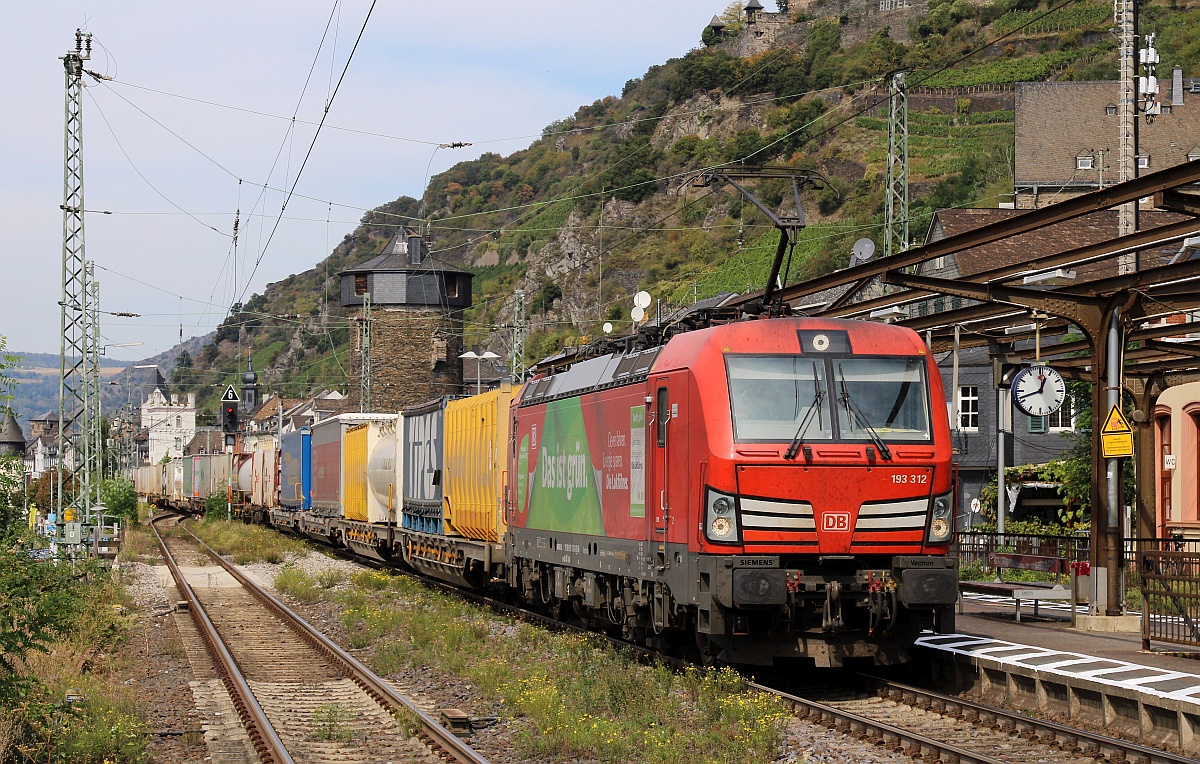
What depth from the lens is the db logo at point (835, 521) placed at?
12.5 meters

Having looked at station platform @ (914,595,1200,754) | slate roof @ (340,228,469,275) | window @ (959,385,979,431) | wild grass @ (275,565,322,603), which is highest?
slate roof @ (340,228,469,275)

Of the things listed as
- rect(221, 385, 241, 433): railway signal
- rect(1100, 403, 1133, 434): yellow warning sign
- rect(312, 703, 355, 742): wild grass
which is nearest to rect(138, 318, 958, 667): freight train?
rect(312, 703, 355, 742): wild grass

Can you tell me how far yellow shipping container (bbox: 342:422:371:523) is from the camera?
1353 inches

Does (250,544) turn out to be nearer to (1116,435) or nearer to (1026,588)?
(1026,588)

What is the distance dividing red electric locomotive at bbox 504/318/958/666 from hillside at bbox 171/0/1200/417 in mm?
72645

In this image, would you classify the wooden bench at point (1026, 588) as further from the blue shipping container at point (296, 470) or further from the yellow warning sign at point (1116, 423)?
the blue shipping container at point (296, 470)

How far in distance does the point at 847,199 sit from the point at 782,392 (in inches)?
3890

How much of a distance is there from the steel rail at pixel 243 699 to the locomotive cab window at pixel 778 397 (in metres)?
4.82

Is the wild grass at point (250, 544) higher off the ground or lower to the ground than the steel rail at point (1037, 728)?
lower

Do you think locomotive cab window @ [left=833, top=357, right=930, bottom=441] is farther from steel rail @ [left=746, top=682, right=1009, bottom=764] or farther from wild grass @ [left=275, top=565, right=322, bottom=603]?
wild grass @ [left=275, top=565, right=322, bottom=603]

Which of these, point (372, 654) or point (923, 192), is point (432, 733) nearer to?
point (372, 654)

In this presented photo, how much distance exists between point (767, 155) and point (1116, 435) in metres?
114

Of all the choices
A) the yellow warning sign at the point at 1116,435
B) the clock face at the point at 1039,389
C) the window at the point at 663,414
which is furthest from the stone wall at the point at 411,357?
the window at the point at 663,414

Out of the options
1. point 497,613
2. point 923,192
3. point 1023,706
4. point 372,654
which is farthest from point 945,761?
point 923,192
